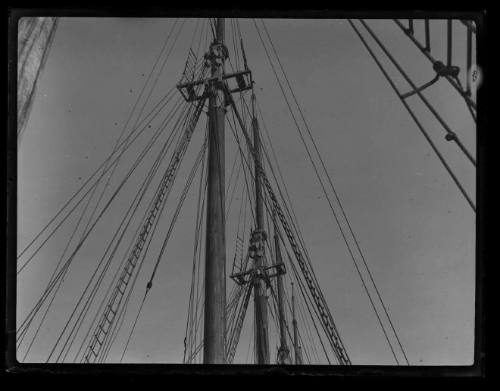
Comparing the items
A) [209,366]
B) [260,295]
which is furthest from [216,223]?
[260,295]

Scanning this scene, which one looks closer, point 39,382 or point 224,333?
point 39,382

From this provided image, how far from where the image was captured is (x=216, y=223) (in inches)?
240

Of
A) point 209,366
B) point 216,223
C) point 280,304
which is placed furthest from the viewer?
point 280,304

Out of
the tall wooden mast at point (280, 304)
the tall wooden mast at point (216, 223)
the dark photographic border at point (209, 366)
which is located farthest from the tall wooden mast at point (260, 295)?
the dark photographic border at point (209, 366)

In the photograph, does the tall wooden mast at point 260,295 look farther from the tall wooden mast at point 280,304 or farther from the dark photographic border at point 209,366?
the dark photographic border at point 209,366

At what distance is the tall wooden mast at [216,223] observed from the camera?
5.34 meters

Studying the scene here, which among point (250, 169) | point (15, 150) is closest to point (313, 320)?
point (250, 169)

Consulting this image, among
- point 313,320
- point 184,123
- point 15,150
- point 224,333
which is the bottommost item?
point 313,320

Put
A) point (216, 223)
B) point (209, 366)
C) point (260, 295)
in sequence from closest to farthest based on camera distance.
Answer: point (209, 366) → point (216, 223) → point (260, 295)

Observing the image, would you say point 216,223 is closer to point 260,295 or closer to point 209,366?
point 209,366

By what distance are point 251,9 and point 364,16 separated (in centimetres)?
42

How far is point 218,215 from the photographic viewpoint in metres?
6.19

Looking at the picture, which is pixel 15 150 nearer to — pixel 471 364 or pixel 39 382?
pixel 39 382

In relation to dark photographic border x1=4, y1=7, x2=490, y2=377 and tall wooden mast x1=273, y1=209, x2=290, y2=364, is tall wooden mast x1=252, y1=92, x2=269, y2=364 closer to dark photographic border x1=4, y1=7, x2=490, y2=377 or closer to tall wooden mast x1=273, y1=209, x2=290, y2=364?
tall wooden mast x1=273, y1=209, x2=290, y2=364
